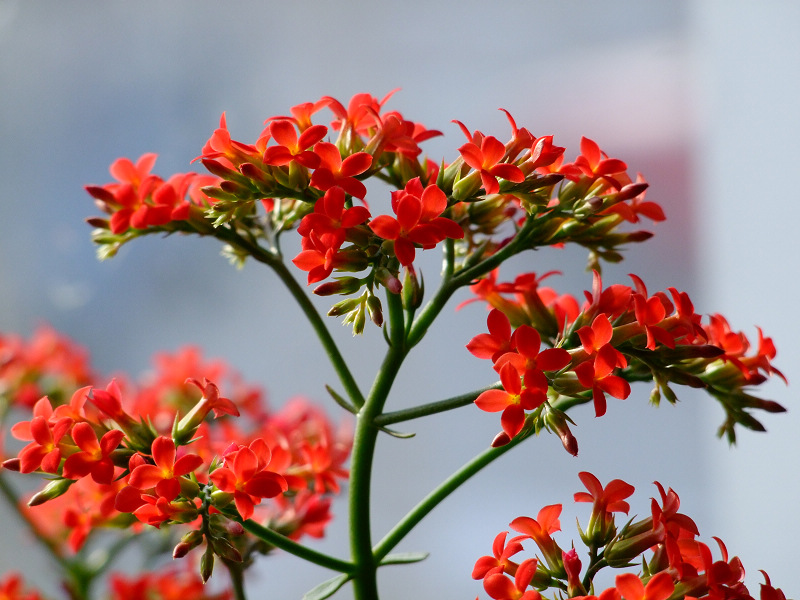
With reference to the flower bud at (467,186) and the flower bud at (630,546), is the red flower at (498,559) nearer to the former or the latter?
the flower bud at (630,546)

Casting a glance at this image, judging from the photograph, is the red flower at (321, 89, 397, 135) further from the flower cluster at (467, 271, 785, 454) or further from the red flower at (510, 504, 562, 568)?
the red flower at (510, 504, 562, 568)

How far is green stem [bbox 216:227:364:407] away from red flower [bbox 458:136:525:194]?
160mm

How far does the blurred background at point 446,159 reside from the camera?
1366 millimetres

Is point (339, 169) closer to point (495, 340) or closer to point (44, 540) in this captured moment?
point (495, 340)

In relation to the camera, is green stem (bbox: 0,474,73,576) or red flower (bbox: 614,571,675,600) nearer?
red flower (bbox: 614,571,675,600)

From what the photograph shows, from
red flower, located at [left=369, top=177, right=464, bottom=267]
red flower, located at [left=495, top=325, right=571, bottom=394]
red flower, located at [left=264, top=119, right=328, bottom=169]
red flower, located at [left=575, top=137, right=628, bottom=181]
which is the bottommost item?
red flower, located at [left=495, top=325, right=571, bottom=394]

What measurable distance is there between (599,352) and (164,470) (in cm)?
26

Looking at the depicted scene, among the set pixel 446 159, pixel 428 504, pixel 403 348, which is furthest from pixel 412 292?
pixel 446 159

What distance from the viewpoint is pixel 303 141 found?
46 centimetres

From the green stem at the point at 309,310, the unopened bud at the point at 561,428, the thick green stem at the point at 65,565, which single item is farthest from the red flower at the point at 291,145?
the thick green stem at the point at 65,565

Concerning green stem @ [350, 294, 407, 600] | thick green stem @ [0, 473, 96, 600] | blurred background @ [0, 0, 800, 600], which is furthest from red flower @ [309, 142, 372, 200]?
blurred background @ [0, 0, 800, 600]

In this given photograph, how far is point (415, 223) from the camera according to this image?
1.45ft

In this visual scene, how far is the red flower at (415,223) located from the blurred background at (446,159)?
106 centimetres

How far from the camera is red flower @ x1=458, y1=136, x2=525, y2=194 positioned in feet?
1.49
